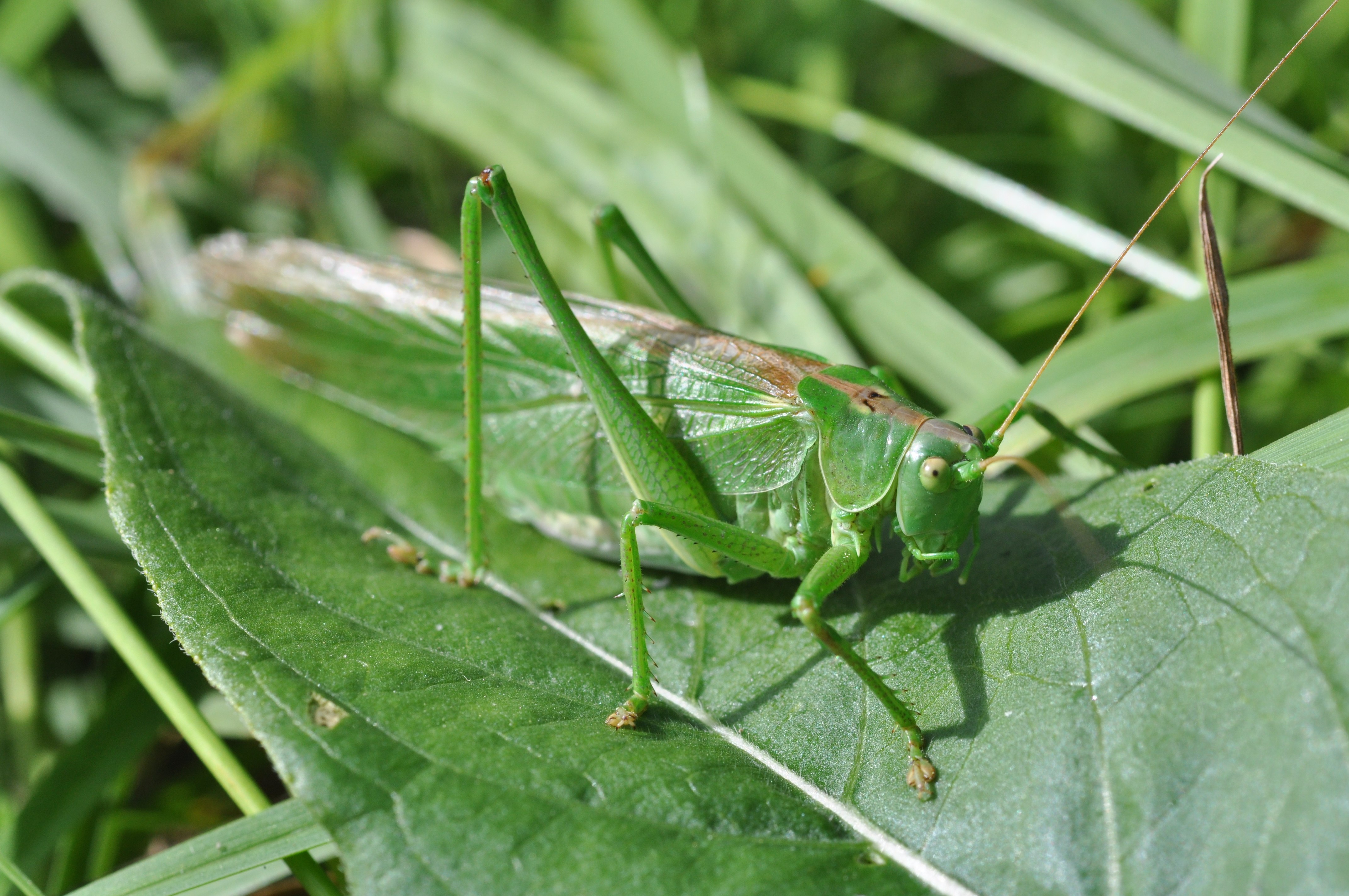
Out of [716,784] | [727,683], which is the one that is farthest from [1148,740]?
[727,683]

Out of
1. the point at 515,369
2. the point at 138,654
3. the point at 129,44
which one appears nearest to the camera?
the point at 138,654

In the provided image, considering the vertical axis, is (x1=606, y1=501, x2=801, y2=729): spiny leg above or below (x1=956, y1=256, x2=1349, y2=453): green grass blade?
below

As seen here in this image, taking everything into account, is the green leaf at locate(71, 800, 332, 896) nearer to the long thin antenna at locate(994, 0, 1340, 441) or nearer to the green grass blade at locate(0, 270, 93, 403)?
the green grass blade at locate(0, 270, 93, 403)

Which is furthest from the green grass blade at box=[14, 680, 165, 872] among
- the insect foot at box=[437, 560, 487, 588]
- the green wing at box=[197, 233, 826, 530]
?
the green wing at box=[197, 233, 826, 530]

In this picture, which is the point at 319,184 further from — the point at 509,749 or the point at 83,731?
the point at 509,749

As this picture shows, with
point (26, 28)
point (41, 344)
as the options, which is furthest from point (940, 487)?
point (26, 28)

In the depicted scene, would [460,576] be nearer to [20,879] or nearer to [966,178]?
[20,879]
